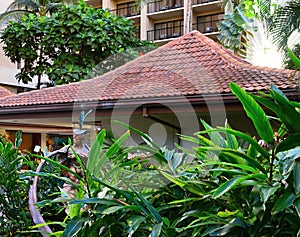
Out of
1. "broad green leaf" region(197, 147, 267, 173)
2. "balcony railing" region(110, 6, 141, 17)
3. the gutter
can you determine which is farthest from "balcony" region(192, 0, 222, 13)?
"broad green leaf" region(197, 147, 267, 173)

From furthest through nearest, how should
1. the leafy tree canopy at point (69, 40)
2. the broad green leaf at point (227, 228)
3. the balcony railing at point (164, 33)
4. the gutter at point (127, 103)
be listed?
the balcony railing at point (164, 33)
the leafy tree canopy at point (69, 40)
the gutter at point (127, 103)
the broad green leaf at point (227, 228)

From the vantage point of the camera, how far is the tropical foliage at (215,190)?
1.33 m

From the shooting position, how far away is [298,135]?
4.24 ft

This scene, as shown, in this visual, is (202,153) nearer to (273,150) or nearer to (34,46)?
(273,150)

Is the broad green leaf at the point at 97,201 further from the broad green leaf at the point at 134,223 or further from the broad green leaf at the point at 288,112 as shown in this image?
the broad green leaf at the point at 288,112

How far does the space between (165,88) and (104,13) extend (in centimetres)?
784

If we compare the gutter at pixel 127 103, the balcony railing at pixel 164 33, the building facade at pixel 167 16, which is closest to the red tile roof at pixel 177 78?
the gutter at pixel 127 103

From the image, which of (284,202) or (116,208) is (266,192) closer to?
(284,202)

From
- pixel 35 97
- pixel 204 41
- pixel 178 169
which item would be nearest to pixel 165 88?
pixel 204 41

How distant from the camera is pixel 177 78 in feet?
25.3

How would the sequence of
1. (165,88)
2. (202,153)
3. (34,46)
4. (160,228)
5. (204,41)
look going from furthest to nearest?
1. (34,46)
2. (204,41)
3. (165,88)
4. (202,153)
5. (160,228)

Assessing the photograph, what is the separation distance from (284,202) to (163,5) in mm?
27337

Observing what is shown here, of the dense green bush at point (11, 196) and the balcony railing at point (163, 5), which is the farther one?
the balcony railing at point (163, 5)

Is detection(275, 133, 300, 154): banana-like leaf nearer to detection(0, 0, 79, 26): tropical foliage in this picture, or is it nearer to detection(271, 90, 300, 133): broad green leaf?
detection(271, 90, 300, 133): broad green leaf
